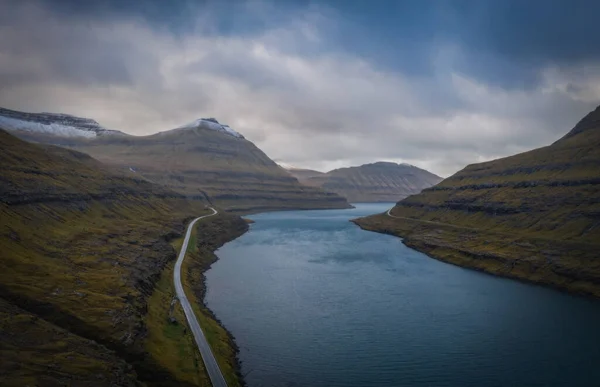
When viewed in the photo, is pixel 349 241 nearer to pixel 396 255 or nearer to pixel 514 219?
pixel 396 255

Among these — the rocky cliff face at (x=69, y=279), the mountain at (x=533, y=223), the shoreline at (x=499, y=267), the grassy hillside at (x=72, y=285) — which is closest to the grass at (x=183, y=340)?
the grassy hillside at (x=72, y=285)

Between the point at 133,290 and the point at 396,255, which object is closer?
the point at 133,290

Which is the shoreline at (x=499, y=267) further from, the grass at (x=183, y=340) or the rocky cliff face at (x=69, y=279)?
the rocky cliff face at (x=69, y=279)

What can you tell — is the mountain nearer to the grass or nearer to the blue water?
the blue water

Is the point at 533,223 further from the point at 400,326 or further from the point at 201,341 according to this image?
the point at 201,341

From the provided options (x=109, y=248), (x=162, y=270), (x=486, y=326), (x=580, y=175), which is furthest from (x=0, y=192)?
(x=580, y=175)

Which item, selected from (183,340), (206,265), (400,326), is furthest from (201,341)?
(206,265)
